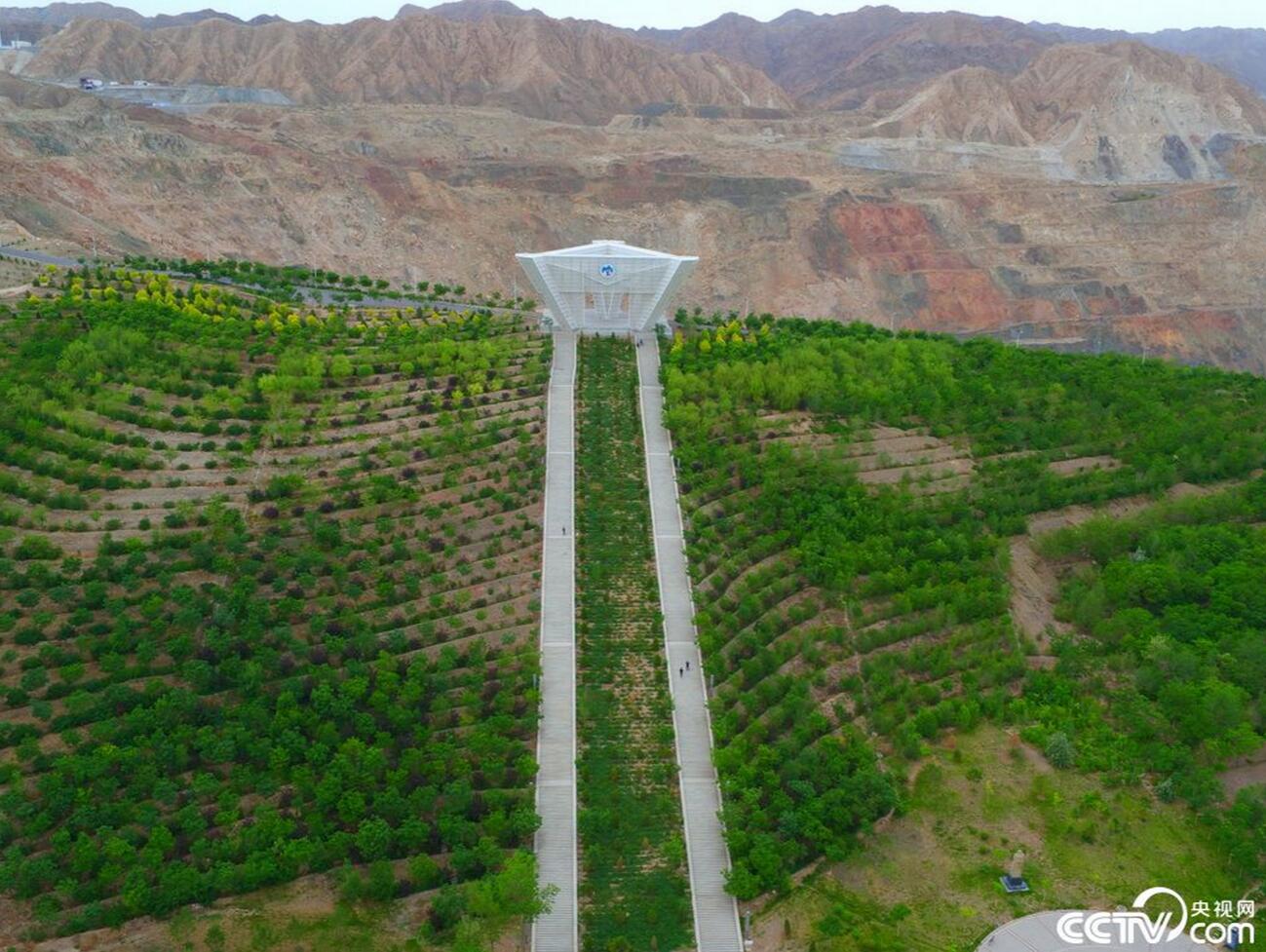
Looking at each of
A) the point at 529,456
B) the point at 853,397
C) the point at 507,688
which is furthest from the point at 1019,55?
the point at 507,688

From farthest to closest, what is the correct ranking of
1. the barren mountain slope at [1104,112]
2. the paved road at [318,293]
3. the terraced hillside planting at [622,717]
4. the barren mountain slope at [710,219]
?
the barren mountain slope at [1104,112], the barren mountain slope at [710,219], the paved road at [318,293], the terraced hillside planting at [622,717]

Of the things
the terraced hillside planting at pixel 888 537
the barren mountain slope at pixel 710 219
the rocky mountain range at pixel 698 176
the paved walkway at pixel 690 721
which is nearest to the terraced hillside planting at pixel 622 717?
the paved walkway at pixel 690 721

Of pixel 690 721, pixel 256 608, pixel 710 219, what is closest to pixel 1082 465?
pixel 690 721

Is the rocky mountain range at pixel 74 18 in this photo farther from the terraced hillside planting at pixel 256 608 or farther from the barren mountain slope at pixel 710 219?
the terraced hillside planting at pixel 256 608

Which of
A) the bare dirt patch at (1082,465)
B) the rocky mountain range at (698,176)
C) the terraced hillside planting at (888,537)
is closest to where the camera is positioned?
the terraced hillside planting at (888,537)

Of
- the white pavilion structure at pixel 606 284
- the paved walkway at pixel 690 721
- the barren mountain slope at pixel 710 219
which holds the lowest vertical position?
the paved walkway at pixel 690 721

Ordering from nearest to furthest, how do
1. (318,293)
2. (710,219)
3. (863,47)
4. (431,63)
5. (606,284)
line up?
(606,284) → (318,293) → (710,219) → (431,63) → (863,47)

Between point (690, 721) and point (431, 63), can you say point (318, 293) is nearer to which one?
point (690, 721)
